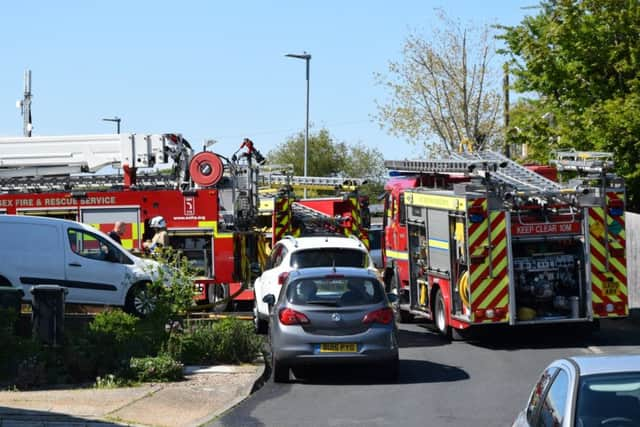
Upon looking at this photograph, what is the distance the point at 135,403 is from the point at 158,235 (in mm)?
9816

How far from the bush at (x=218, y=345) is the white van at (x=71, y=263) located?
329cm

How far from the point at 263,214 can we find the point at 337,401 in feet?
44.4

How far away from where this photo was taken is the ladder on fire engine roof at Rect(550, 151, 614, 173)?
1872 cm

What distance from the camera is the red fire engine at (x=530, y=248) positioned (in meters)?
17.9

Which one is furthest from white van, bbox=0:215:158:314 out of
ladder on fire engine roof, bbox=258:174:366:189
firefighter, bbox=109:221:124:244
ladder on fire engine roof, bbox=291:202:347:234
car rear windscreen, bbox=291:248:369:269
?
ladder on fire engine roof, bbox=258:174:366:189

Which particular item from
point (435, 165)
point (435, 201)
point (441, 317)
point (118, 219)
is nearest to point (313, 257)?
point (435, 201)

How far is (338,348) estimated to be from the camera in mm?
14445

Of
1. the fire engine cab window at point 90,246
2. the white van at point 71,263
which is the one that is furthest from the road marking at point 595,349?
the fire engine cab window at point 90,246

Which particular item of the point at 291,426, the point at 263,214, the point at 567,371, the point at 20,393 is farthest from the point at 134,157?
the point at 567,371

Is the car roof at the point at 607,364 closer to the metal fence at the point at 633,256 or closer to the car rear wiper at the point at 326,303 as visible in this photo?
the car rear wiper at the point at 326,303

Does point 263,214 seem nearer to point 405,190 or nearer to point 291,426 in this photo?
point 405,190

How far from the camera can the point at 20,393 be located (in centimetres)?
1320

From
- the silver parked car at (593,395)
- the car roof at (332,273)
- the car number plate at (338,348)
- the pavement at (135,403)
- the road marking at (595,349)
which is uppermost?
the car roof at (332,273)

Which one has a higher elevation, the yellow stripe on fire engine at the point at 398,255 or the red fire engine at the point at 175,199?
the red fire engine at the point at 175,199
